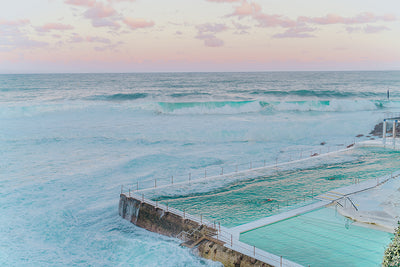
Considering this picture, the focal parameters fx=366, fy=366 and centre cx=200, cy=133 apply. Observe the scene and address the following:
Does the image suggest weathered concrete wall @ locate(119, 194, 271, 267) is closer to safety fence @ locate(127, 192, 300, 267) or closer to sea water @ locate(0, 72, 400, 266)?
safety fence @ locate(127, 192, 300, 267)

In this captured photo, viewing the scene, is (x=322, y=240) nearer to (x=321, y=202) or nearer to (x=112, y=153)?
(x=321, y=202)

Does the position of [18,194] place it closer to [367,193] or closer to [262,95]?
[367,193]

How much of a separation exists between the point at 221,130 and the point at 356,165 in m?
17.0

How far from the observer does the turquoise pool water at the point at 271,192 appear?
14156 mm

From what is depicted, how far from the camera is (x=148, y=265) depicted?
37.0 ft

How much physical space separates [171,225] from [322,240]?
514 cm

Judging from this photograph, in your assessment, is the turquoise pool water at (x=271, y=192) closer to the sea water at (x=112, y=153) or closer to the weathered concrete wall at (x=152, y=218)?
the weathered concrete wall at (x=152, y=218)

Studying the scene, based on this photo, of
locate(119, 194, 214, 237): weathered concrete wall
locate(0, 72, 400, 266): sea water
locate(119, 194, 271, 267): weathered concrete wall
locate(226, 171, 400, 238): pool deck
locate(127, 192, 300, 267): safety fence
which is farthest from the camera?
locate(0, 72, 400, 266): sea water

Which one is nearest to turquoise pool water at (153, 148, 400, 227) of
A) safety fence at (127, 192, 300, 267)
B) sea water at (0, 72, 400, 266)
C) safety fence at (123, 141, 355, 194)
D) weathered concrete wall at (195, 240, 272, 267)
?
safety fence at (127, 192, 300, 267)

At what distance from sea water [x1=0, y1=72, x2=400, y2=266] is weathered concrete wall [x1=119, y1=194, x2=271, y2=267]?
334mm

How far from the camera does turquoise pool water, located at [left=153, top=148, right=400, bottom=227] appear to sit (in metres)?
14.2

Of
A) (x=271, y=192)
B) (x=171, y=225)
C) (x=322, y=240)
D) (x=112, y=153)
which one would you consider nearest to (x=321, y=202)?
(x=271, y=192)

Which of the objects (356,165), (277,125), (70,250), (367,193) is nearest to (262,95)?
(277,125)

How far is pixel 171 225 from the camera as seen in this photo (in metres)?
13.1
